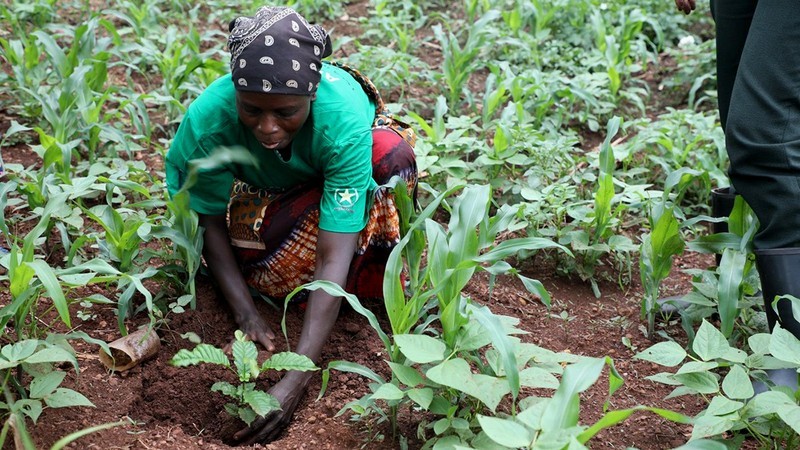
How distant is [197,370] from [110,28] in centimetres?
223

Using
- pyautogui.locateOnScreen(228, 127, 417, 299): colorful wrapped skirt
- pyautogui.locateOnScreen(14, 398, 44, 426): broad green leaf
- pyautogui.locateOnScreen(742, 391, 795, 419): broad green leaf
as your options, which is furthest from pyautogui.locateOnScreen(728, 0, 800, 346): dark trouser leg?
pyautogui.locateOnScreen(14, 398, 44, 426): broad green leaf

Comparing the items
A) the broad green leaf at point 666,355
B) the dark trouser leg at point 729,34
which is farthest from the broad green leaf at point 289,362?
the dark trouser leg at point 729,34

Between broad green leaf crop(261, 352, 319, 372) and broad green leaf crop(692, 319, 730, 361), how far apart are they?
0.99m

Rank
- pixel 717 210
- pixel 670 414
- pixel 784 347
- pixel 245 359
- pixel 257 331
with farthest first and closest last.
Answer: pixel 717 210, pixel 257 331, pixel 245 359, pixel 784 347, pixel 670 414

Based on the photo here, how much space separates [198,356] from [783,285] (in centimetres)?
160

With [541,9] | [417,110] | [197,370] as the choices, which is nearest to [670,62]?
[541,9]

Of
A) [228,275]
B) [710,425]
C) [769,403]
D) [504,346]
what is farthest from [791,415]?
[228,275]

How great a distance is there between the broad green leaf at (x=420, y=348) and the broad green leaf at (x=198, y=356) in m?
0.47

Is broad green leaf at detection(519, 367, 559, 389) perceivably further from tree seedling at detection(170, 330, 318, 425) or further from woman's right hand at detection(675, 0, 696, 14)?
woman's right hand at detection(675, 0, 696, 14)

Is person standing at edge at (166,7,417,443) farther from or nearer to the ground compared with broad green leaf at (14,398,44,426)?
farther from the ground

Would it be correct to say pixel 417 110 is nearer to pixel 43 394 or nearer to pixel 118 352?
pixel 118 352

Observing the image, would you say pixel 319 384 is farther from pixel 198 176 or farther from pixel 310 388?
pixel 198 176

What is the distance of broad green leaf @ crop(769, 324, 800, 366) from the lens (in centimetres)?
217

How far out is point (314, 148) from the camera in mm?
2615
